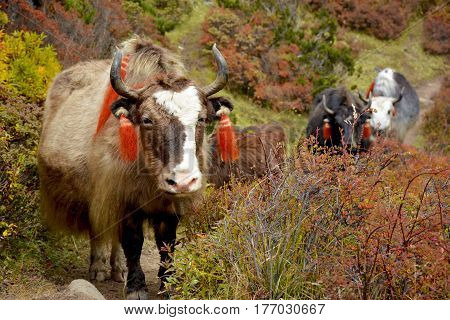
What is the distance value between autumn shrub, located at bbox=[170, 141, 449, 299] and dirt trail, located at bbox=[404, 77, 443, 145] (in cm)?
1113

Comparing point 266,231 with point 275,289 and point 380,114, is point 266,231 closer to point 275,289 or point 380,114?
point 275,289

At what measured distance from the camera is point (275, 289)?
3.57m

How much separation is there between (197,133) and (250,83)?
32.3 feet

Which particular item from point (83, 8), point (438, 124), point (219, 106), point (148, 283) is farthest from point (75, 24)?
point (438, 124)

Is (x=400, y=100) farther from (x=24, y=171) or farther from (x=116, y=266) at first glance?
(x=24, y=171)

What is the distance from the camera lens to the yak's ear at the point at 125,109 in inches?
171

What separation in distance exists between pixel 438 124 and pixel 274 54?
442 centimetres

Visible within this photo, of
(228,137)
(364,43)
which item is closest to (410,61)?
(364,43)

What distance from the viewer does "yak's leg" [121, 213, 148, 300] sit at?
15.4ft

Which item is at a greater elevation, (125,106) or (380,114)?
(125,106)

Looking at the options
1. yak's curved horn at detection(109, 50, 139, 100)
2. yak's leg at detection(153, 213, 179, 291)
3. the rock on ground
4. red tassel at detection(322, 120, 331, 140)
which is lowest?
the rock on ground

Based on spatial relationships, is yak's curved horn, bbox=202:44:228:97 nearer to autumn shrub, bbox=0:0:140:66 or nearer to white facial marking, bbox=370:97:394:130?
autumn shrub, bbox=0:0:140:66

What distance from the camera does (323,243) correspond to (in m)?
3.78

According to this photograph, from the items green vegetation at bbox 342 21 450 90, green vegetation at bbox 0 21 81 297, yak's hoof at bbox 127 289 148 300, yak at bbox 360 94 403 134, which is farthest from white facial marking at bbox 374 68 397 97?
yak's hoof at bbox 127 289 148 300
